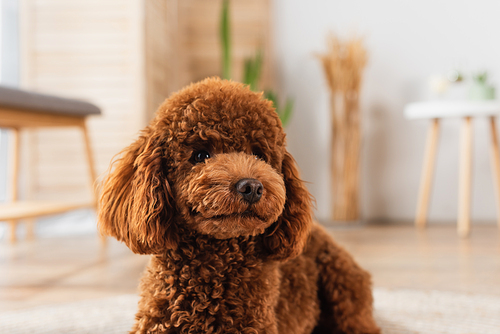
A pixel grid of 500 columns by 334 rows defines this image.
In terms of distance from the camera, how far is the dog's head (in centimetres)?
67

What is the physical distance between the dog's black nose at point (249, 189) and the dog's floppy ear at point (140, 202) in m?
0.14

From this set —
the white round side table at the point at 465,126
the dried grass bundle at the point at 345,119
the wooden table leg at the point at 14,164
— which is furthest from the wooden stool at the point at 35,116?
the white round side table at the point at 465,126

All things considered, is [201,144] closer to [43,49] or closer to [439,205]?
[43,49]

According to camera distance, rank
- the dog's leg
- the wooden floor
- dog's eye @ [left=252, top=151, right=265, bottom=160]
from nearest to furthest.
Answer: dog's eye @ [left=252, top=151, right=265, bottom=160], the dog's leg, the wooden floor

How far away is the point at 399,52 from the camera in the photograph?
3264mm

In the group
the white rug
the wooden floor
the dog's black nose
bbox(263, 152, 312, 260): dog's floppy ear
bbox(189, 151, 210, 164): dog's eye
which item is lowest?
the wooden floor

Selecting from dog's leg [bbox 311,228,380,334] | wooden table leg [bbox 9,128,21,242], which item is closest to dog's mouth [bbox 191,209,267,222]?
dog's leg [bbox 311,228,380,334]

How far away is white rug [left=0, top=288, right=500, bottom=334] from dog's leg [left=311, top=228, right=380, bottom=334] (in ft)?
0.66

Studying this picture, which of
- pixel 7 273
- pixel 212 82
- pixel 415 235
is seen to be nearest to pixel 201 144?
pixel 212 82

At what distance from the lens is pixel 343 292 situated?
97 cm

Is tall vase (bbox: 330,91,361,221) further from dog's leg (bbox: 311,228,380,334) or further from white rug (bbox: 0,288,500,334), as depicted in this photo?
dog's leg (bbox: 311,228,380,334)

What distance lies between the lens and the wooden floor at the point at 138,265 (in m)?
1.53

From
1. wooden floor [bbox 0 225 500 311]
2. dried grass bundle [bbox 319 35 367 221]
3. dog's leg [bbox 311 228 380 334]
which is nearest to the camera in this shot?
dog's leg [bbox 311 228 380 334]

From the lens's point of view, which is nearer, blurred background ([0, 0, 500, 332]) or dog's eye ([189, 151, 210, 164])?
dog's eye ([189, 151, 210, 164])
